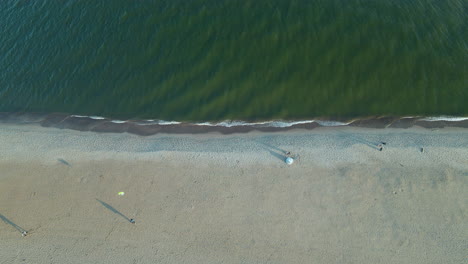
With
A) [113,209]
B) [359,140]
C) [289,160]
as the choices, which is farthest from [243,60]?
[113,209]

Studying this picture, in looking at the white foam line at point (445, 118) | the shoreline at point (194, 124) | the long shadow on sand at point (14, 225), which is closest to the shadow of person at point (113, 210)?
the long shadow on sand at point (14, 225)

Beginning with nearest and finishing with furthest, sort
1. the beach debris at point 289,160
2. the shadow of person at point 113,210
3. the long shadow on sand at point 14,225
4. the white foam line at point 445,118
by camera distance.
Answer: the shadow of person at point 113,210
the long shadow on sand at point 14,225
the beach debris at point 289,160
the white foam line at point 445,118

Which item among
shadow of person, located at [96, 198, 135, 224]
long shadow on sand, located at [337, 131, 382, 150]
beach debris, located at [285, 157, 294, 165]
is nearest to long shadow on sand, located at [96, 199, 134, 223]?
shadow of person, located at [96, 198, 135, 224]

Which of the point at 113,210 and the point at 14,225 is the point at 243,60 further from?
the point at 14,225

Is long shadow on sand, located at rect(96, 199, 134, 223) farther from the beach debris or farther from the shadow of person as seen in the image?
the beach debris

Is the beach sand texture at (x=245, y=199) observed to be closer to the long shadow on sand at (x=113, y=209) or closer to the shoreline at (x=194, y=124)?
the long shadow on sand at (x=113, y=209)
